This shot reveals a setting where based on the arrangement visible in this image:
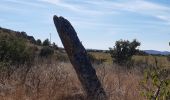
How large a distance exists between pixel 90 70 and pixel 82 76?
0.82 feet

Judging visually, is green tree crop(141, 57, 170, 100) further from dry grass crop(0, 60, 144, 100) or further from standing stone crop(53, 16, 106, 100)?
standing stone crop(53, 16, 106, 100)

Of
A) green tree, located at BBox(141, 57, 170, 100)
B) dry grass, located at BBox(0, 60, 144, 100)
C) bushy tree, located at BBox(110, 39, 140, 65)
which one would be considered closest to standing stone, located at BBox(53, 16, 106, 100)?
dry grass, located at BBox(0, 60, 144, 100)

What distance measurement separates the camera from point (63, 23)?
39.2 feet

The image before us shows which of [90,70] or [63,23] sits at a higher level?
[63,23]

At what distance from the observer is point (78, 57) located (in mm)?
11578

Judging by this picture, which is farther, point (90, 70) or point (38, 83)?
point (90, 70)

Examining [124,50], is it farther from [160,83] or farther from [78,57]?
[160,83]

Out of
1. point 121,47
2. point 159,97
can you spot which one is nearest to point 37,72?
point 159,97

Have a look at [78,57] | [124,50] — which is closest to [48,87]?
[78,57]

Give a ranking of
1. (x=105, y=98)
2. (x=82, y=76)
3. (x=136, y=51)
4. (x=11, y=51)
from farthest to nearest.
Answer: (x=136, y=51) < (x=11, y=51) < (x=82, y=76) < (x=105, y=98)

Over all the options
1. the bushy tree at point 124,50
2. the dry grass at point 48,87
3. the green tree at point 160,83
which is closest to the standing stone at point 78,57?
the dry grass at point 48,87

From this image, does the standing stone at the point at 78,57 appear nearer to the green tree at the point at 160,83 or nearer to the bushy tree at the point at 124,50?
the green tree at the point at 160,83

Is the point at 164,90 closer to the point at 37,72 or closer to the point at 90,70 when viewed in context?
the point at 90,70

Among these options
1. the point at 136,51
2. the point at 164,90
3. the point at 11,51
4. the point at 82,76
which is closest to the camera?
the point at 164,90
